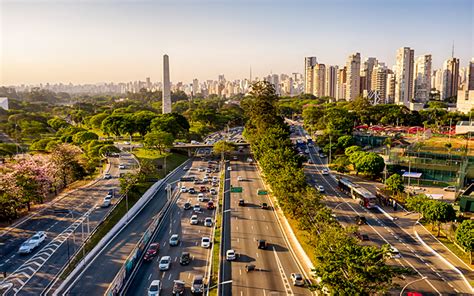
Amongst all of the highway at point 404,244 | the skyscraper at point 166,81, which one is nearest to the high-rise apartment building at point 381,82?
the skyscraper at point 166,81

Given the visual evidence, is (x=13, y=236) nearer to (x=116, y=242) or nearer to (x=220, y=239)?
(x=116, y=242)

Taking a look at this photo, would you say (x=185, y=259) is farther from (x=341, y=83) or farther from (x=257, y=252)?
(x=341, y=83)

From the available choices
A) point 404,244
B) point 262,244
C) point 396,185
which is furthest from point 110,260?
point 396,185

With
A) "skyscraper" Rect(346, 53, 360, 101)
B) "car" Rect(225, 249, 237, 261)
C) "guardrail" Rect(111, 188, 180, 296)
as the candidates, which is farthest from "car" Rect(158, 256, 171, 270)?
"skyscraper" Rect(346, 53, 360, 101)

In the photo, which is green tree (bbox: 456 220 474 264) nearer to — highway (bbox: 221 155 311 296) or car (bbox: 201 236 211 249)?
highway (bbox: 221 155 311 296)

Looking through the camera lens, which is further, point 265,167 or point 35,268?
point 265,167

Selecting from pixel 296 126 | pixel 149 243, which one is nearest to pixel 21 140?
pixel 149 243
